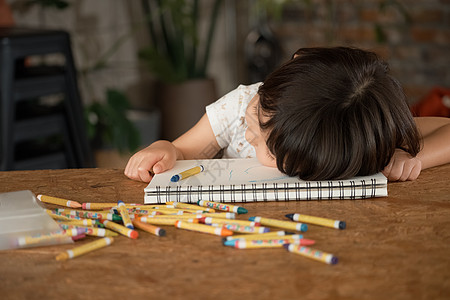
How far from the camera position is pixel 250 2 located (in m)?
4.70

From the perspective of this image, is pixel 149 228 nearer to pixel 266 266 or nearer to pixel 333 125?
pixel 266 266

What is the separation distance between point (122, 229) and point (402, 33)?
10.7 ft

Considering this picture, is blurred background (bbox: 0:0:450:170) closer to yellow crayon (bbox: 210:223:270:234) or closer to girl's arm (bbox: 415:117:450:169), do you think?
girl's arm (bbox: 415:117:450:169)

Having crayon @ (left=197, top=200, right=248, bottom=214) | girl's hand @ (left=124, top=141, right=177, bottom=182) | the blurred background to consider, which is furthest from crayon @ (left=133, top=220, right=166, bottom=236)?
the blurred background

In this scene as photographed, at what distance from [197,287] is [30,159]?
85.7 inches

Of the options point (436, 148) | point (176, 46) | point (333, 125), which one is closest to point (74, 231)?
point (333, 125)

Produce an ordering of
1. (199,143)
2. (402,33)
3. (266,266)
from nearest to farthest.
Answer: (266,266) < (199,143) < (402,33)

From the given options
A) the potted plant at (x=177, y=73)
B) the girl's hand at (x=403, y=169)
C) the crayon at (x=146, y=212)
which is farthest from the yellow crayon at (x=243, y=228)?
the potted plant at (x=177, y=73)

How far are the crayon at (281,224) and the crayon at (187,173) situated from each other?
20cm

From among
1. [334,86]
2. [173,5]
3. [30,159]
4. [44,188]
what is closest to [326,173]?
[334,86]

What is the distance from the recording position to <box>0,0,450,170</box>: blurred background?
3.36 metres

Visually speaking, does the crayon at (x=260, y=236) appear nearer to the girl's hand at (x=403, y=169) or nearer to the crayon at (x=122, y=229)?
the crayon at (x=122, y=229)

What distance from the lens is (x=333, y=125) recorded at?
1.01m

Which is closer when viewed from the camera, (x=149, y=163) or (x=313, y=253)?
(x=313, y=253)
